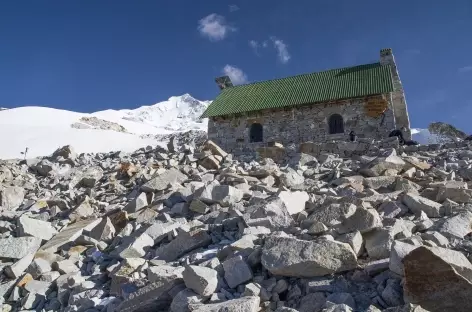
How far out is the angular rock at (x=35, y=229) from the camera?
7.99 metres

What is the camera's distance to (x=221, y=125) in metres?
23.6

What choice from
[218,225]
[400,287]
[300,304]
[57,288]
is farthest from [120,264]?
[400,287]

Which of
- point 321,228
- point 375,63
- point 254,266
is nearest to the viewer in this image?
point 254,266

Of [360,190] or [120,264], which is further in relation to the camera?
[360,190]

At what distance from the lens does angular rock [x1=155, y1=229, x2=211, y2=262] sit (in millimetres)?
6145

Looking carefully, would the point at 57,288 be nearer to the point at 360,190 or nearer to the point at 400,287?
the point at 400,287

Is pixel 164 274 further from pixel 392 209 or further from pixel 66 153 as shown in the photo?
pixel 66 153

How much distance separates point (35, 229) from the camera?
8.11 m

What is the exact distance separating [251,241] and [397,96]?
2005 cm

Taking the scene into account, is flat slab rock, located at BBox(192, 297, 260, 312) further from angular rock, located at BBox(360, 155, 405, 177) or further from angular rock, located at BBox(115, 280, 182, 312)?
angular rock, located at BBox(360, 155, 405, 177)

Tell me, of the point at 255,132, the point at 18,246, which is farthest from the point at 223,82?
the point at 18,246

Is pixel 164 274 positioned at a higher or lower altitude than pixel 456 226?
lower

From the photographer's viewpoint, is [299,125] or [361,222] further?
[299,125]

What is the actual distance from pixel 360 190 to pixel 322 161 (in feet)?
13.7
